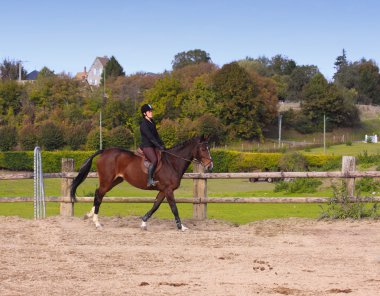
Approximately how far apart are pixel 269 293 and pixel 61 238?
16.9 feet

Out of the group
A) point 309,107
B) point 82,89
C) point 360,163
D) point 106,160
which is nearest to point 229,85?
point 309,107

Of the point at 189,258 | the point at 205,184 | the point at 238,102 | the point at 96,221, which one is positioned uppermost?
the point at 238,102

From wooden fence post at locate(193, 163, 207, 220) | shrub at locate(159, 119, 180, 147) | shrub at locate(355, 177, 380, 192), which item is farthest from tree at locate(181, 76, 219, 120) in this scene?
wooden fence post at locate(193, 163, 207, 220)

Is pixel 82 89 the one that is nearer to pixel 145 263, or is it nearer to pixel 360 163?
pixel 360 163

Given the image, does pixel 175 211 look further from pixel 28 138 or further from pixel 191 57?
pixel 191 57

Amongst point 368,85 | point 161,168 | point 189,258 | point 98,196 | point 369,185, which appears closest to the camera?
point 189,258

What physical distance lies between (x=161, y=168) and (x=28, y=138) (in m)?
59.9

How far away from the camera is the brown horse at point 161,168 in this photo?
13086 mm

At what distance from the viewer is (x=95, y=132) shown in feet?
231

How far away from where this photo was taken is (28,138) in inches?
2781

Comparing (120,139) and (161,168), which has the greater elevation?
(120,139)

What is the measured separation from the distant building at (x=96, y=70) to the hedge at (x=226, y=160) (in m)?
81.0

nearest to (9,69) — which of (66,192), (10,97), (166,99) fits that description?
(10,97)

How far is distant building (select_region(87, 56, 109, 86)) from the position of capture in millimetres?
139712
